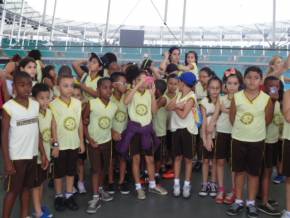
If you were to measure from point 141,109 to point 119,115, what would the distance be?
222 millimetres

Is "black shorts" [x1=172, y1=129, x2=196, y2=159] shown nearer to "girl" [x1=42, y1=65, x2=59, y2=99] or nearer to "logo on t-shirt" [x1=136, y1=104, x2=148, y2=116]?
"logo on t-shirt" [x1=136, y1=104, x2=148, y2=116]

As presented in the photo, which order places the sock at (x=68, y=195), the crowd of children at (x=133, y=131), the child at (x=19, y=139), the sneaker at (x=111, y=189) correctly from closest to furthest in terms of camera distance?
1. the child at (x=19, y=139)
2. the crowd of children at (x=133, y=131)
3. the sock at (x=68, y=195)
4. the sneaker at (x=111, y=189)

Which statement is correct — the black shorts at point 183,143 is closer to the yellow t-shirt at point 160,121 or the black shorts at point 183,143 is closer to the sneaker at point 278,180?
the yellow t-shirt at point 160,121

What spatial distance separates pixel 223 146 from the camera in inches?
106

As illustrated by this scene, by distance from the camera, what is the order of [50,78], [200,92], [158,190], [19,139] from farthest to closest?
1. [200,92]
2. [50,78]
3. [158,190]
4. [19,139]

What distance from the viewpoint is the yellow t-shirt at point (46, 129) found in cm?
225

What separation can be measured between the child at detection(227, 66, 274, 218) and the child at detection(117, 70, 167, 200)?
0.69m

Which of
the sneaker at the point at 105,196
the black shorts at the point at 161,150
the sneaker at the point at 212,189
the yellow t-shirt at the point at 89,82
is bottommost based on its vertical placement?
the sneaker at the point at 105,196

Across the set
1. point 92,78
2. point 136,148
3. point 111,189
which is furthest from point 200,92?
point 111,189

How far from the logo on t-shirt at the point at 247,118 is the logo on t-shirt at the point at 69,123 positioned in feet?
4.12

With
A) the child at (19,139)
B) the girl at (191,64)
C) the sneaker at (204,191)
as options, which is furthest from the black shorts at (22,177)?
the girl at (191,64)

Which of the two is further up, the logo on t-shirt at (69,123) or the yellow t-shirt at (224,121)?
the yellow t-shirt at (224,121)

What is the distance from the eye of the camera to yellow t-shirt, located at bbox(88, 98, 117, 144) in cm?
255

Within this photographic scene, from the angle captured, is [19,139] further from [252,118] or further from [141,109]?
[252,118]
